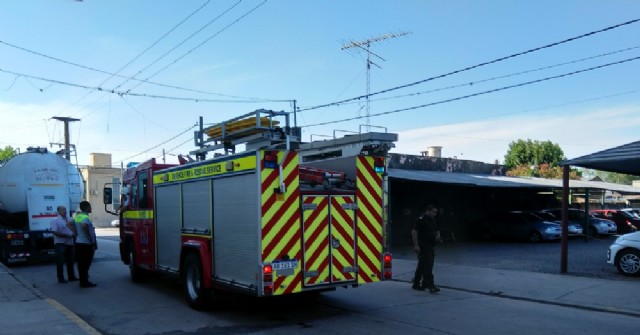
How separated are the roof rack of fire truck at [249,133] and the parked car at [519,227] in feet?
52.1

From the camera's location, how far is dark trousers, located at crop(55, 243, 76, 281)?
12.1m

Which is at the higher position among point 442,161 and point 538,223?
point 442,161

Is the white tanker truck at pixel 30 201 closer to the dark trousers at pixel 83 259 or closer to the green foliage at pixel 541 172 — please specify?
the dark trousers at pixel 83 259

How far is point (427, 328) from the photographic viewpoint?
290 inches

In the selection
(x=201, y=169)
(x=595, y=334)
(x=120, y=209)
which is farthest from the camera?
(x=120, y=209)

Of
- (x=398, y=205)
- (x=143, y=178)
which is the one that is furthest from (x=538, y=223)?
(x=143, y=178)

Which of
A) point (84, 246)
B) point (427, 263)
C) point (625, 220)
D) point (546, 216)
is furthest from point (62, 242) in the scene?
point (625, 220)

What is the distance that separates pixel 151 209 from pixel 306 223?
4514 millimetres

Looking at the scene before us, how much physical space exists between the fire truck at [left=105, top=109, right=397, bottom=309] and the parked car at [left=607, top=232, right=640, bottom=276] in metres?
7.01

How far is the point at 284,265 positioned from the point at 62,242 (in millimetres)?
7362

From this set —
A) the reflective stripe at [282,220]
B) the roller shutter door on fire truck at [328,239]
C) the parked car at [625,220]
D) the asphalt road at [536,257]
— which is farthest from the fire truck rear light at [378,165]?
the parked car at [625,220]

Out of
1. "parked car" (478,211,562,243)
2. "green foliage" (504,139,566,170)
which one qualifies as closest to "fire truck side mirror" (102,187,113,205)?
"parked car" (478,211,562,243)

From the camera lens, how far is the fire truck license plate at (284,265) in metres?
7.17

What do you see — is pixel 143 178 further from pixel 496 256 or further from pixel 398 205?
pixel 398 205
